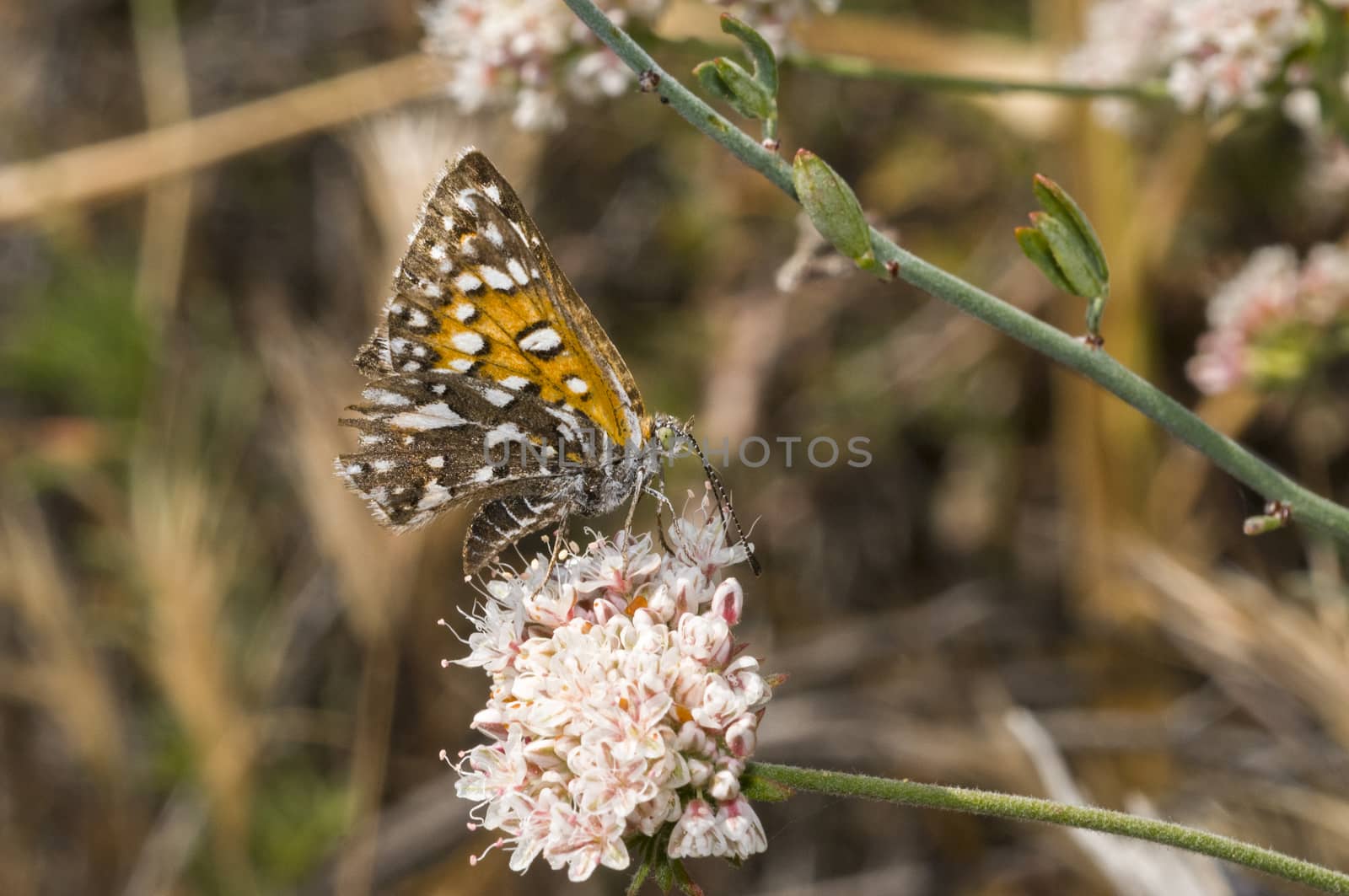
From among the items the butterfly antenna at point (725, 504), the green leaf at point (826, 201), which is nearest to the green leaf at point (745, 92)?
the green leaf at point (826, 201)

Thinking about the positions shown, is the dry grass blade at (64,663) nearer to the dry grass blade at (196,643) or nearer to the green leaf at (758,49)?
the dry grass blade at (196,643)

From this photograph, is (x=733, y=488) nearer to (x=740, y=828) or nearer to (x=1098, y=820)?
(x=740, y=828)

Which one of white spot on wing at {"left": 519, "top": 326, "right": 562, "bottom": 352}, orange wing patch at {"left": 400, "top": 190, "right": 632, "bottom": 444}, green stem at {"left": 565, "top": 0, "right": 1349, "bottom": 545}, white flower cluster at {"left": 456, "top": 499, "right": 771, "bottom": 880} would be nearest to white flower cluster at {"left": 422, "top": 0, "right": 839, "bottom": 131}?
orange wing patch at {"left": 400, "top": 190, "right": 632, "bottom": 444}

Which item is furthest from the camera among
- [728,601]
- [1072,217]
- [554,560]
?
[554,560]

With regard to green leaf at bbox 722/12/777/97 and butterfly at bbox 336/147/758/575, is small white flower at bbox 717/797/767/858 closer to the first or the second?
butterfly at bbox 336/147/758/575

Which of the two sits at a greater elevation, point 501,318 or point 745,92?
point 745,92

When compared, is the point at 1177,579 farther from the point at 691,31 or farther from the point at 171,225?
the point at 171,225

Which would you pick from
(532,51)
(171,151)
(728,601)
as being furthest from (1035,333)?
(171,151)
